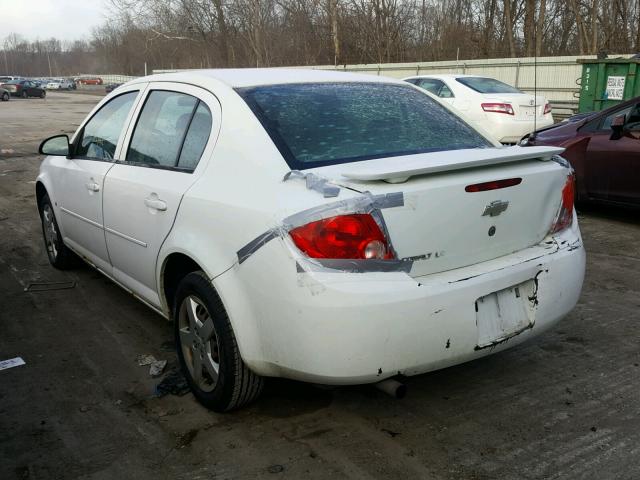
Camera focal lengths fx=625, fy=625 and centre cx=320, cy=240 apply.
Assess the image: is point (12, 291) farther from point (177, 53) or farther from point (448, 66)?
point (177, 53)

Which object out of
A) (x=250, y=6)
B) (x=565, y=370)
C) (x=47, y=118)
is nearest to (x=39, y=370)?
(x=565, y=370)

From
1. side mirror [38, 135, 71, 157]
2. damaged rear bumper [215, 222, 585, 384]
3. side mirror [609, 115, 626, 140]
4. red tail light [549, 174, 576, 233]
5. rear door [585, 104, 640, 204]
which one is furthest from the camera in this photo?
side mirror [609, 115, 626, 140]

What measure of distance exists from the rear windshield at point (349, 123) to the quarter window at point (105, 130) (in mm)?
1266

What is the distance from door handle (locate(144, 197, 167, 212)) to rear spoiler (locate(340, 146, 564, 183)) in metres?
1.02

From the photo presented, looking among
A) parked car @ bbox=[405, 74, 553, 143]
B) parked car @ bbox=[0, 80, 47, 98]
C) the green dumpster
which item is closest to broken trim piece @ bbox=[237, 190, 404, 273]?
parked car @ bbox=[405, 74, 553, 143]

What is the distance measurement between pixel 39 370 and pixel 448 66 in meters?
24.0

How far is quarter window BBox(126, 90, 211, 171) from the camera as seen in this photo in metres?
3.25

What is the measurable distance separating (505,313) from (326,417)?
3.25 feet

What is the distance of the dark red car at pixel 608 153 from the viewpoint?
662 cm

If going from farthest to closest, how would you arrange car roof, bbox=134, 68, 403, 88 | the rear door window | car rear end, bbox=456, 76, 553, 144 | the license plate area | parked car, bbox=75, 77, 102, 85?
parked car, bbox=75, 77, 102, 85
the rear door window
car rear end, bbox=456, 76, 553, 144
car roof, bbox=134, 68, 403, 88
the license plate area

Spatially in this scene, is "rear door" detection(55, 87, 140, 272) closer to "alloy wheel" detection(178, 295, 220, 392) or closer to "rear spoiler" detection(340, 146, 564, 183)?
"alloy wheel" detection(178, 295, 220, 392)

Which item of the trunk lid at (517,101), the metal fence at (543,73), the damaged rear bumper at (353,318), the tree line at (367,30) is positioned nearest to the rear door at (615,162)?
the trunk lid at (517,101)

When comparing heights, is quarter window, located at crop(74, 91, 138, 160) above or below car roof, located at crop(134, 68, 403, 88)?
below

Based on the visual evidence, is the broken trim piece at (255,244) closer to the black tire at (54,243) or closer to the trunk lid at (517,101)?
the black tire at (54,243)
